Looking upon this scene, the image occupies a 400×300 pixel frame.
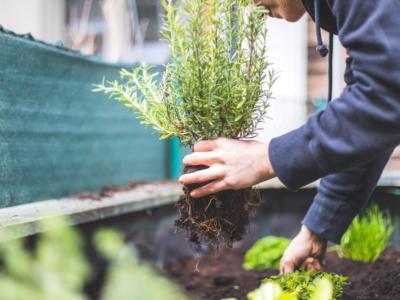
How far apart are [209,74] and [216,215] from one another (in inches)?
18.3

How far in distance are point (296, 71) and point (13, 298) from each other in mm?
4283

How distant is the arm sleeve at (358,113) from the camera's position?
115cm

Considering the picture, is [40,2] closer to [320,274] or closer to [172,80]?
[172,80]

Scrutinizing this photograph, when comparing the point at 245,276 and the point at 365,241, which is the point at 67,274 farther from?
the point at 365,241

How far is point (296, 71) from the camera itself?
4.71m

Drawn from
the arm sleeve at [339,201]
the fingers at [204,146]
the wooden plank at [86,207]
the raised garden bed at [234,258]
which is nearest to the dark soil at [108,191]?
the wooden plank at [86,207]

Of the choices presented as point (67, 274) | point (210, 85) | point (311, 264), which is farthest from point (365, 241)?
point (67, 274)

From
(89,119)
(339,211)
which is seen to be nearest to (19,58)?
(89,119)

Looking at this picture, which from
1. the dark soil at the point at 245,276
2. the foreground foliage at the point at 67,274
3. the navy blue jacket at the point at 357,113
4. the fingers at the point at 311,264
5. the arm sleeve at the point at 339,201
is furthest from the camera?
the dark soil at the point at 245,276

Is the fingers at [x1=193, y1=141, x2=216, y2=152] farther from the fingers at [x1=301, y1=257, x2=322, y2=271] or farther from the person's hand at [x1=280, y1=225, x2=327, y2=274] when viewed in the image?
the fingers at [x1=301, y1=257, x2=322, y2=271]

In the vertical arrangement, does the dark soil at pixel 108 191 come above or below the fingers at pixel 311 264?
above

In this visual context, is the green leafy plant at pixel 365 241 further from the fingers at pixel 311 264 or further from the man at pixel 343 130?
the man at pixel 343 130

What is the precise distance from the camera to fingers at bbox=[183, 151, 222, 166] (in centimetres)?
142

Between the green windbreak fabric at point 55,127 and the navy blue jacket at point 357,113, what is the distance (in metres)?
1.48
